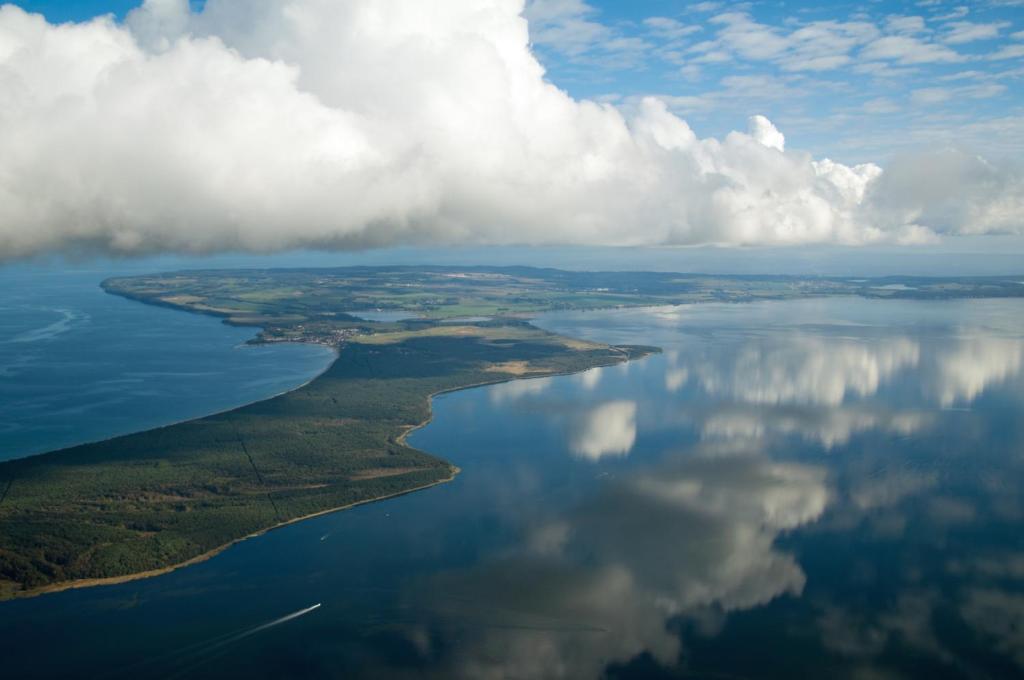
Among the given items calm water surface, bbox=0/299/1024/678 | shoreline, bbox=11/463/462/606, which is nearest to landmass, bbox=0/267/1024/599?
shoreline, bbox=11/463/462/606

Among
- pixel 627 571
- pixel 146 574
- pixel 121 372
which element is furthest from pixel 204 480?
pixel 121 372

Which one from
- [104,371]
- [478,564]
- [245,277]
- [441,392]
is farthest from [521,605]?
[245,277]

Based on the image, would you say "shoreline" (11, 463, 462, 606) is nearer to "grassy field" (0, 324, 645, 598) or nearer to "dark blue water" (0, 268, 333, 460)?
"grassy field" (0, 324, 645, 598)

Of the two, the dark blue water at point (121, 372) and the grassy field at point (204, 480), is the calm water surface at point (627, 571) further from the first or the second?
the dark blue water at point (121, 372)

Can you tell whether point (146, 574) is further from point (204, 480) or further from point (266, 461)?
point (266, 461)

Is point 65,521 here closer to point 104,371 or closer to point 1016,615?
point 1016,615

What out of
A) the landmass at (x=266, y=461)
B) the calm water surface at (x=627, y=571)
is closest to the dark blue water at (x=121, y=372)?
the landmass at (x=266, y=461)
